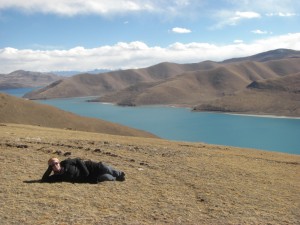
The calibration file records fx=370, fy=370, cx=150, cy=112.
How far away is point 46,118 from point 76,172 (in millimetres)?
74889

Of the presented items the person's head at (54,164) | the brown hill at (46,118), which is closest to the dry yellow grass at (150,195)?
the person's head at (54,164)

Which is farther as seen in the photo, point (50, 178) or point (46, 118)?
point (46, 118)

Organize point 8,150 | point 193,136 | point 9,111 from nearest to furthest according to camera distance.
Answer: point 8,150
point 9,111
point 193,136

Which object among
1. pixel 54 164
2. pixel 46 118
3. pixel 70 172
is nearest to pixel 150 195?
pixel 70 172

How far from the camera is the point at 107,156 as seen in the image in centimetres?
2259

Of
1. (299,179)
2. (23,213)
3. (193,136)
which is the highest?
(23,213)

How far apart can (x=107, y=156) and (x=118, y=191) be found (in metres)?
8.08

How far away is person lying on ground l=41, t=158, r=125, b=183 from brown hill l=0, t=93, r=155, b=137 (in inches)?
2714

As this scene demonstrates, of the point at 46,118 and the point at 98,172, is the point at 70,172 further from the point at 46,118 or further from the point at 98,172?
the point at 46,118

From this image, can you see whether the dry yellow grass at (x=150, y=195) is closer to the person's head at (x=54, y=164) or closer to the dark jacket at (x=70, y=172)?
the dark jacket at (x=70, y=172)

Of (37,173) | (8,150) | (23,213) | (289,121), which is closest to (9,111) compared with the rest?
(8,150)

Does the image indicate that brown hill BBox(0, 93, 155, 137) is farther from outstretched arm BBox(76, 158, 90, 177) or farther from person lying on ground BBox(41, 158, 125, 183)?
outstretched arm BBox(76, 158, 90, 177)

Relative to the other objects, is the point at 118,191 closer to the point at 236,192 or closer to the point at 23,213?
the point at 23,213

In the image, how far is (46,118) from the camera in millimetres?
86875
